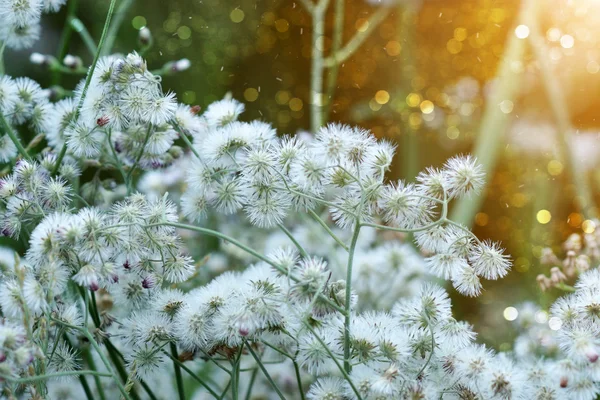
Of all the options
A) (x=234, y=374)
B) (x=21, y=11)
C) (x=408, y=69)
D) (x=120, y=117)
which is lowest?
(x=234, y=374)

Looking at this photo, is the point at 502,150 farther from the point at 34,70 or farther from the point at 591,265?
the point at 34,70

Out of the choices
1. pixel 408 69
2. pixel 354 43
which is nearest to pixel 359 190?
pixel 354 43

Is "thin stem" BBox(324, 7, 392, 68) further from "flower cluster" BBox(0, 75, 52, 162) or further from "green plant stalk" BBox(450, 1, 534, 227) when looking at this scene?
"flower cluster" BBox(0, 75, 52, 162)

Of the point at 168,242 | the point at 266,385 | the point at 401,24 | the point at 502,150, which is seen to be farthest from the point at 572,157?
the point at 168,242

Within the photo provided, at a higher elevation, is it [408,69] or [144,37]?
[408,69]

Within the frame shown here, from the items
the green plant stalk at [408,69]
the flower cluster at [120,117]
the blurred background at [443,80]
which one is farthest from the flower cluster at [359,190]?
the green plant stalk at [408,69]

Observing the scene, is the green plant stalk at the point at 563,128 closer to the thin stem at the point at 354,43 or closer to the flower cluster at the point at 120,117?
the thin stem at the point at 354,43

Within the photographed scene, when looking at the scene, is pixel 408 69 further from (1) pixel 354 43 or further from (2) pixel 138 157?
(2) pixel 138 157

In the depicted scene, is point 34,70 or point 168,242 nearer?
point 168,242
